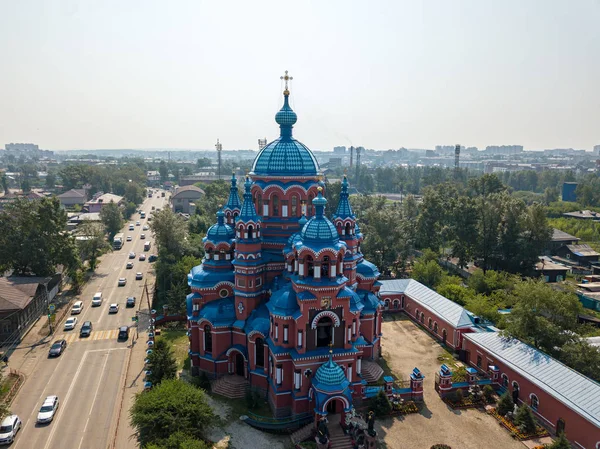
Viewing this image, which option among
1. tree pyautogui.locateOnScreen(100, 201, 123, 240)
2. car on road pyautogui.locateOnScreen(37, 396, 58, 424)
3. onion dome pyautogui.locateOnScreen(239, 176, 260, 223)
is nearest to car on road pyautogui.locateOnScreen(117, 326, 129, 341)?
car on road pyautogui.locateOnScreen(37, 396, 58, 424)

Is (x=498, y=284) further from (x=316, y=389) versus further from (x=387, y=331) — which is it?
(x=316, y=389)

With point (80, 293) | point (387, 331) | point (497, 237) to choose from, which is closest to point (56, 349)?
point (80, 293)

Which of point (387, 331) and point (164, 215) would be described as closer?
point (387, 331)

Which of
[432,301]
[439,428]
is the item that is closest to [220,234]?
[439,428]

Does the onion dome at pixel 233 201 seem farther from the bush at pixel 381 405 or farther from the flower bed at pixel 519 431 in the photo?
the flower bed at pixel 519 431

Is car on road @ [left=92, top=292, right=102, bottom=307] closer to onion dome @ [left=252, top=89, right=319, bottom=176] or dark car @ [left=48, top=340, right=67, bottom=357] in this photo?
dark car @ [left=48, top=340, right=67, bottom=357]

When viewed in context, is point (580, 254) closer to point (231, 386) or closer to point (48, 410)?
point (231, 386)

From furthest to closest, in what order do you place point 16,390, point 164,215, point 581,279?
point 581,279 < point 164,215 < point 16,390
